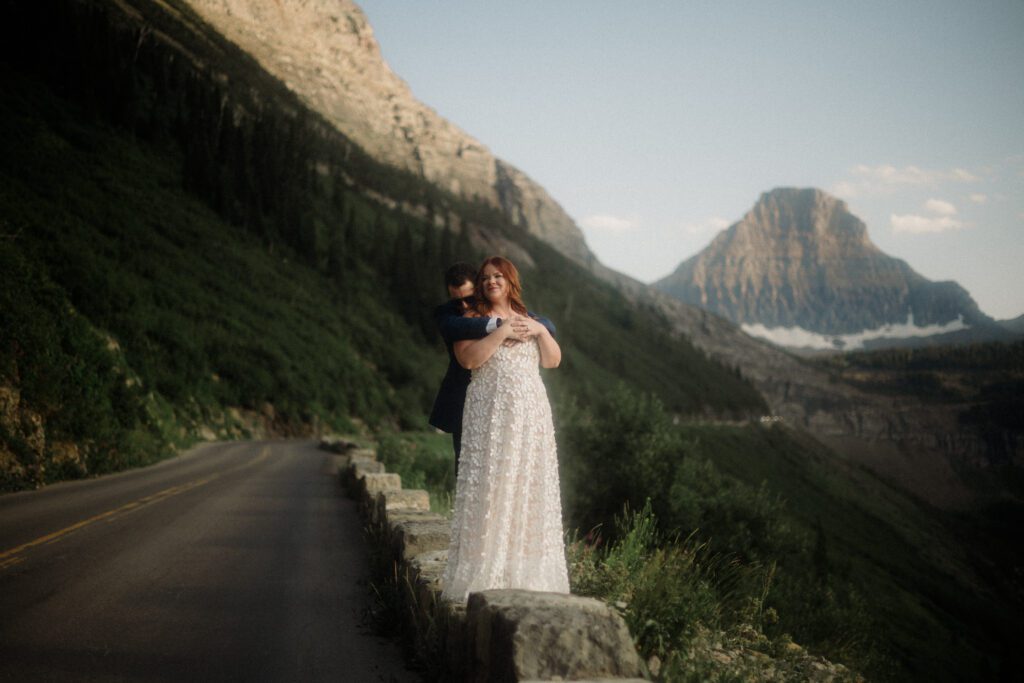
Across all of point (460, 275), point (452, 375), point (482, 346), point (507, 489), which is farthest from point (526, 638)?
point (460, 275)

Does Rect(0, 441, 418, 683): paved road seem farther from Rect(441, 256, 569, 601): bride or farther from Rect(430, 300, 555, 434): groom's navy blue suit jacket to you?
Rect(430, 300, 555, 434): groom's navy blue suit jacket

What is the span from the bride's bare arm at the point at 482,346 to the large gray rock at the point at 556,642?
6.81 feet

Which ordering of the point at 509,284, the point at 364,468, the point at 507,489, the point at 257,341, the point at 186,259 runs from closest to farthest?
the point at 507,489 → the point at 509,284 → the point at 364,468 → the point at 257,341 → the point at 186,259

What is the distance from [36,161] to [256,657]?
52.8m

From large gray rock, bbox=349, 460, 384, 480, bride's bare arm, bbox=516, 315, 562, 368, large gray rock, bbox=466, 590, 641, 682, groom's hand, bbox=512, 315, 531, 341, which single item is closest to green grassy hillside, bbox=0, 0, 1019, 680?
large gray rock, bbox=349, 460, 384, 480

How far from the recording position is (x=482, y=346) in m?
5.59

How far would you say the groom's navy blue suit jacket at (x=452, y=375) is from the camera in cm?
577

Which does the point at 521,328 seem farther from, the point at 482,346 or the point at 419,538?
the point at 419,538

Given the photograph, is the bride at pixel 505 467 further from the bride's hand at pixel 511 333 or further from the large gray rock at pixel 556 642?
the large gray rock at pixel 556 642

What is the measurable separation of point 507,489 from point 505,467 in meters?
0.16

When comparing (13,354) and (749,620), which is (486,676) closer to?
(749,620)

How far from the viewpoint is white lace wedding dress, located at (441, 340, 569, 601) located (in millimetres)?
5309

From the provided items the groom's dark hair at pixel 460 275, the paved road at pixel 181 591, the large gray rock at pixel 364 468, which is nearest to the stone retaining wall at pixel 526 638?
the paved road at pixel 181 591

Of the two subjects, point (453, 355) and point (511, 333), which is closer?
point (511, 333)
